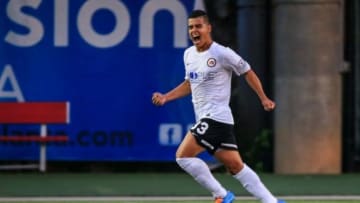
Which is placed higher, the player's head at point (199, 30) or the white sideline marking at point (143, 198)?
the player's head at point (199, 30)

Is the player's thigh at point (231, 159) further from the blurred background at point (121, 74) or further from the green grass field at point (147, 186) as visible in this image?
the blurred background at point (121, 74)

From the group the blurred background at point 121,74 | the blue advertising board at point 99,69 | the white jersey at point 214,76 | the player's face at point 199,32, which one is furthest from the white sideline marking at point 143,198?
the blue advertising board at point 99,69

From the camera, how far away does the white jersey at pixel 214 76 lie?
8.41 meters

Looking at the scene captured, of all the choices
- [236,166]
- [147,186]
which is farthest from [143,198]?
[236,166]

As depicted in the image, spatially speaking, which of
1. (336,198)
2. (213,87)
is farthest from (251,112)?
(213,87)

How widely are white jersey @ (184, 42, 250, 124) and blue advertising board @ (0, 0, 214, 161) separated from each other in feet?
18.5

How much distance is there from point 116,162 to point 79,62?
1.69 m

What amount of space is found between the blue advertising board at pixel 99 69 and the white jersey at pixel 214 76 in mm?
5632

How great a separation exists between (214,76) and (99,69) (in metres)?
5.95

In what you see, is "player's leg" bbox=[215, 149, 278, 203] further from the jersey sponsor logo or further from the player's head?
the player's head

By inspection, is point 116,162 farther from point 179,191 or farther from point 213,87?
point 213,87

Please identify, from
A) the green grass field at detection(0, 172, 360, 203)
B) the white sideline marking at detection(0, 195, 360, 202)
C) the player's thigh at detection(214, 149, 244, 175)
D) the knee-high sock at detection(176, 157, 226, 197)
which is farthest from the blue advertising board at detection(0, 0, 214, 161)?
the player's thigh at detection(214, 149, 244, 175)

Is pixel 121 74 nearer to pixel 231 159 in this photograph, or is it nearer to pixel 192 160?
pixel 192 160

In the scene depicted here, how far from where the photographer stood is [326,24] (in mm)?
13352
